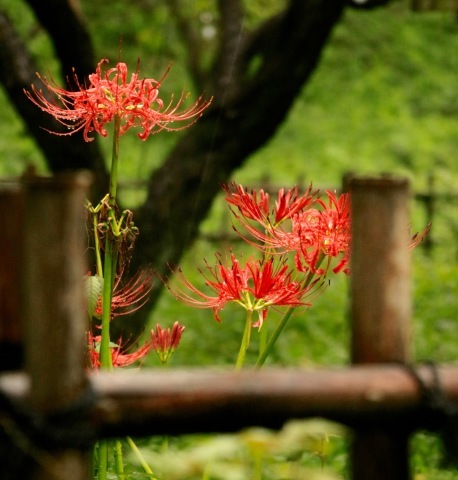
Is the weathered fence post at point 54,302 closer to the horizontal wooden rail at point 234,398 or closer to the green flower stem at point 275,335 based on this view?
the horizontal wooden rail at point 234,398

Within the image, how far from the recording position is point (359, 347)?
1.46 m

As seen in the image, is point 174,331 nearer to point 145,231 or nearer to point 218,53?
point 145,231

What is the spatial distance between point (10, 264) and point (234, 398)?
0.35m

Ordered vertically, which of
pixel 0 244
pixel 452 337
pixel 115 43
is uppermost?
pixel 115 43

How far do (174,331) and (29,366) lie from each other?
0.74 metres

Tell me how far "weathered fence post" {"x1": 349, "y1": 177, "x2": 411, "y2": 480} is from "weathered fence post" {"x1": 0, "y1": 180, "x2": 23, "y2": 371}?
466mm

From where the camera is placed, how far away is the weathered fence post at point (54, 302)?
128 centimetres

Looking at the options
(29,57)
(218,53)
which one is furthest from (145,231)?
(218,53)

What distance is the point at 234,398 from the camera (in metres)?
1.33

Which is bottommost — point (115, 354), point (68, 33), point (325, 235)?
A: point (115, 354)

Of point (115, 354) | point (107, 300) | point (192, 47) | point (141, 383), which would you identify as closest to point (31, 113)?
point (115, 354)

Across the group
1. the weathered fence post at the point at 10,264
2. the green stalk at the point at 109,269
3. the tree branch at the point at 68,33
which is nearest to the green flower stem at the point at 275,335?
the green stalk at the point at 109,269

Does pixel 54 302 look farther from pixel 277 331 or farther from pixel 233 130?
pixel 233 130

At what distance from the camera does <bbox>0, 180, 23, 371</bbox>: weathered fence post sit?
134cm
